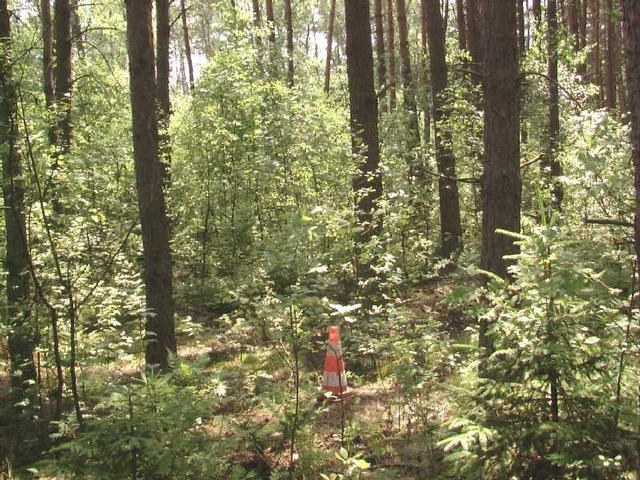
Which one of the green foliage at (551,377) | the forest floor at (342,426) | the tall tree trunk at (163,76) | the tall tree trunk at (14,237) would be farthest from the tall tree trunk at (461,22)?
the green foliage at (551,377)

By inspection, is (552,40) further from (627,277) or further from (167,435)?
(167,435)

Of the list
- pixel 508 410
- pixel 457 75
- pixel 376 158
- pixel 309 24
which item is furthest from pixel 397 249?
pixel 309 24

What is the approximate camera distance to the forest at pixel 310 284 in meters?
3.64

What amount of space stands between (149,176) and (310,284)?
265 centimetres

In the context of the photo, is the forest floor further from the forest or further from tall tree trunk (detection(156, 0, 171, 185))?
tall tree trunk (detection(156, 0, 171, 185))

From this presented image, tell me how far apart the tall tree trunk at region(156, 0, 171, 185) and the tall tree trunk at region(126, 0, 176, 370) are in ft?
16.3

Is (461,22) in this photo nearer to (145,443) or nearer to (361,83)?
(361,83)

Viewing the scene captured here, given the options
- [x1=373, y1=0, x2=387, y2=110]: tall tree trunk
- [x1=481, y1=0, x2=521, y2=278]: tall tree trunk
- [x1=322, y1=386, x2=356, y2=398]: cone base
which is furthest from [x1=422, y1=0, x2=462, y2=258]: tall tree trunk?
[x1=481, y1=0, x2=521, y2=278]: tall tree trunk

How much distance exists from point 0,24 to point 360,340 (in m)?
5.52


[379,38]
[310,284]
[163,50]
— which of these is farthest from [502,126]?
[379,38]

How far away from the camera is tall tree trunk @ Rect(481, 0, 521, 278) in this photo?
17.5 feet

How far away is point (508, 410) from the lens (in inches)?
149

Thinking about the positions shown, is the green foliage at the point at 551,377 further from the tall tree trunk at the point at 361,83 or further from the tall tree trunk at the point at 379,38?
the tall tree trunk at the point at 379,38

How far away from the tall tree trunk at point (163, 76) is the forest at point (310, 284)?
55 mm
